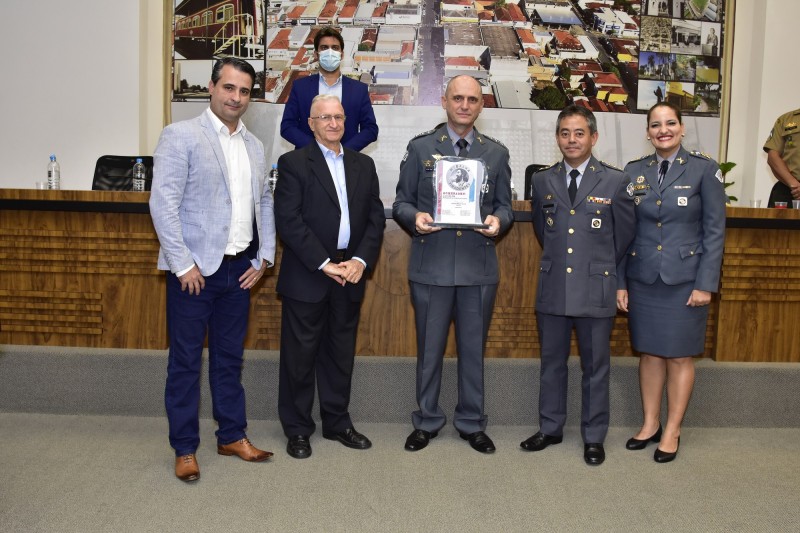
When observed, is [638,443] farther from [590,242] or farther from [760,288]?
[760,288]

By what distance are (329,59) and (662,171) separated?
1.96 meters

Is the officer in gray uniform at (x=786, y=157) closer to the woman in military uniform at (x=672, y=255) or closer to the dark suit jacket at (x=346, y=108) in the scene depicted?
the woman in military uniform at (x=672, y=255)

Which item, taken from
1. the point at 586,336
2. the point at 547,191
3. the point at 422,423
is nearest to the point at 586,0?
the point at 547,191

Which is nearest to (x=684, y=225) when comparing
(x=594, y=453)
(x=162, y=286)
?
(x=594, y=453)

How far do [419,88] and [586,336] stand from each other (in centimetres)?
326

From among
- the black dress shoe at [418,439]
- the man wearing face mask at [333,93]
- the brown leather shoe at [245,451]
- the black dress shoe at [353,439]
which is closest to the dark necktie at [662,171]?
the black dress shoe at [418,439]

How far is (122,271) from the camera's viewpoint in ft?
10.9

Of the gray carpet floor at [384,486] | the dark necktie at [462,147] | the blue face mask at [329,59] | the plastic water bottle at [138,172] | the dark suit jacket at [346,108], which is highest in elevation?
the blue face mask at [329,59]

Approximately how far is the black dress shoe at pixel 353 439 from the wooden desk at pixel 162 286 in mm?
557

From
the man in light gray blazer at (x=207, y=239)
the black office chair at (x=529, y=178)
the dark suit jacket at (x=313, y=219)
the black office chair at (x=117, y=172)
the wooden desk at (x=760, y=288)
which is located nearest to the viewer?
the man in light gray blazer at (x=207, y=239)

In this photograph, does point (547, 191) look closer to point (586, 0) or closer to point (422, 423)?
point (422, 423)

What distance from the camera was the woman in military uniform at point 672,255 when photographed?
283 centimetres

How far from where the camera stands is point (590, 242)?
286 cm

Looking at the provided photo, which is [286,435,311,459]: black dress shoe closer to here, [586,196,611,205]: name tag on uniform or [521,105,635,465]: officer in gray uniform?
[521,105,635,465]: officer in gray uniform
